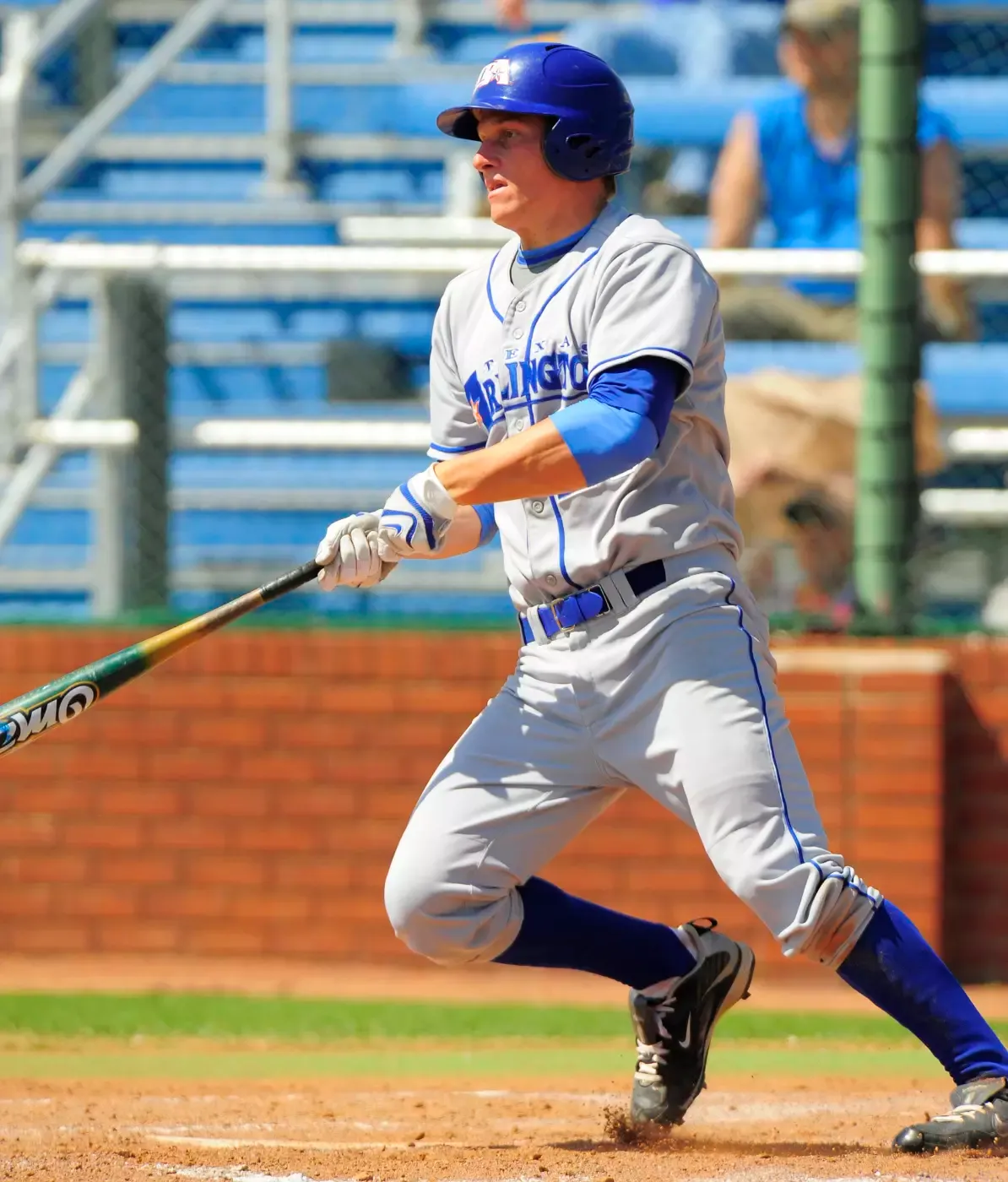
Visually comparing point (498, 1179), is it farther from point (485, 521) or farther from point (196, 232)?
point (196, 232)

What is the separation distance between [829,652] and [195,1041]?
2.16 meters

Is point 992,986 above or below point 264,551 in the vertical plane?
below

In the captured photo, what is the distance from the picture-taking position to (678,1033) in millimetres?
3887

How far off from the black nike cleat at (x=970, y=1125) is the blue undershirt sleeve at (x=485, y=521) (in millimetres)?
1339

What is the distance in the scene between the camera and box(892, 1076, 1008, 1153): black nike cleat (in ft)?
11.5

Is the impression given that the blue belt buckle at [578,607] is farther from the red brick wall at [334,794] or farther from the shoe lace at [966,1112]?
the red brick wall at [334,794]

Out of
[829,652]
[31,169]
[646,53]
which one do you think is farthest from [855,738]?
[31,169]

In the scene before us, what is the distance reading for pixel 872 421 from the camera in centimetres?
624

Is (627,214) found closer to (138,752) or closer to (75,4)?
(138,752)

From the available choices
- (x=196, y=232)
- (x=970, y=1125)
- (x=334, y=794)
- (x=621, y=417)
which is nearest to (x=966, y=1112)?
(x=970, y=1125)

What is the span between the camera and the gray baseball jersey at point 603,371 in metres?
3.44

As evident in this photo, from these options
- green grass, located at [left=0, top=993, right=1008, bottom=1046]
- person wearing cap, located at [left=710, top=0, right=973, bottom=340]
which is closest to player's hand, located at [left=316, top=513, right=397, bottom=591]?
green grass, located at [left=0, top=993, right=1008, bottom=1046]

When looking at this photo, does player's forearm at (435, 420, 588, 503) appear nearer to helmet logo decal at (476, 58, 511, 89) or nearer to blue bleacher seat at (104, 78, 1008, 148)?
helmet logo decal at (476, 58, 511, 89)

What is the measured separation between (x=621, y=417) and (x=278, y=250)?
365 centimetres
